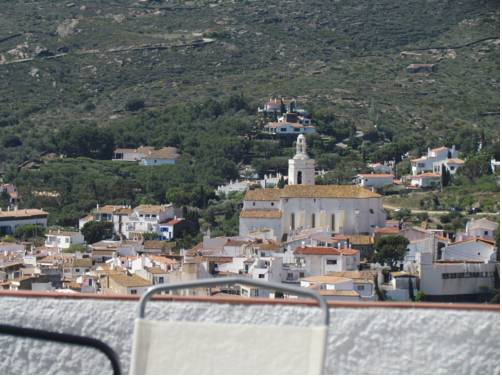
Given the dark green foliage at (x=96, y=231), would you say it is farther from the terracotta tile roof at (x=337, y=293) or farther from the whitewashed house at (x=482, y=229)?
the terracotta tile roof at (x=337, y=293)

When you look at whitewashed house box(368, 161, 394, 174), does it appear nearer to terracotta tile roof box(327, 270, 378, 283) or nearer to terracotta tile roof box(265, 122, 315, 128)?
terracotta tile roof box(265, 122, 315, 128)

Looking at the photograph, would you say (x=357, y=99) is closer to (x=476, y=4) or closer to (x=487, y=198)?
(x=476, y=4)

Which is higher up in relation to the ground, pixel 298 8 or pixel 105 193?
pixel 298 8

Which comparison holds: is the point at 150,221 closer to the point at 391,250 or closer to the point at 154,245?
the point at 154,245

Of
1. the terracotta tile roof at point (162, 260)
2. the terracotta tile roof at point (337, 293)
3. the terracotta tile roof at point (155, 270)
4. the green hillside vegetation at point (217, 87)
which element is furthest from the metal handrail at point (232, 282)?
the green hillside vegetation at point (217, 87)

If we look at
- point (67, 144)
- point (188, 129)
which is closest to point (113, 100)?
point (188, 129)

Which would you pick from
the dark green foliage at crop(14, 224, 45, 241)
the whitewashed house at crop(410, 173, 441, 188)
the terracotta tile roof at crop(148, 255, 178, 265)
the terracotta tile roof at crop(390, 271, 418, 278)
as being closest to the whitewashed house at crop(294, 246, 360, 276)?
the terracotta tile roof at crop(390, 271, 418, 278)
